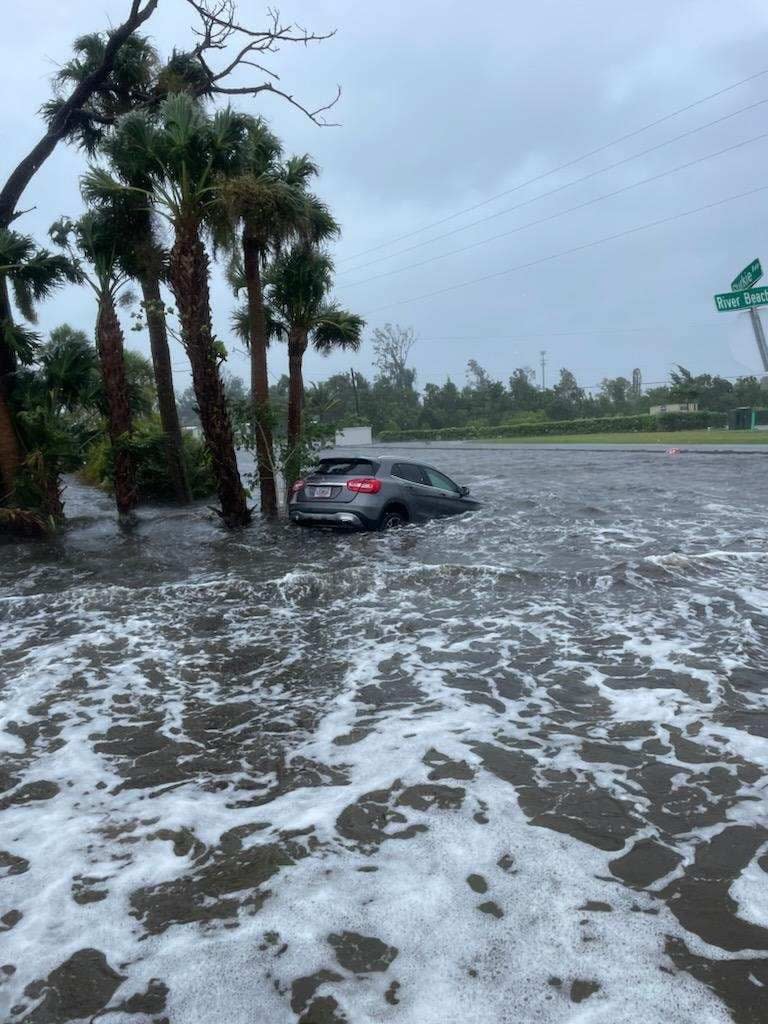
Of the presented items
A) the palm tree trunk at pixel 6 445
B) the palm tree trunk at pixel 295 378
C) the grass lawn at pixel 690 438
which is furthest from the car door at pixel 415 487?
the grass lawn at pixel 690 438

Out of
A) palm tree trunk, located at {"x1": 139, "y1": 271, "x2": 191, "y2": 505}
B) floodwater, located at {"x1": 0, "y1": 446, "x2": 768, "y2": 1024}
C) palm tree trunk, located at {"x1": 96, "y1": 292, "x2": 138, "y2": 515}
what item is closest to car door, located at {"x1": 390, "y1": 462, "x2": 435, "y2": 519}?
floodwater, located at {"x1": 0, "y1": 446, "x2": 768, "y2": 1024}

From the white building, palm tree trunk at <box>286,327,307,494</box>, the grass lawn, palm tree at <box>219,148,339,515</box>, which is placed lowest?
the grass lawn

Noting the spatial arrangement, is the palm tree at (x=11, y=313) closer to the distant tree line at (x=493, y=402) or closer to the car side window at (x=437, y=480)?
the car side window at (x=437, y=480)

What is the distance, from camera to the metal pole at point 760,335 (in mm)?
24344

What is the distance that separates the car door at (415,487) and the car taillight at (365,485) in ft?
1.73

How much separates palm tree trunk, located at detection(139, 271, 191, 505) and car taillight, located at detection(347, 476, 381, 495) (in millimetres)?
7837

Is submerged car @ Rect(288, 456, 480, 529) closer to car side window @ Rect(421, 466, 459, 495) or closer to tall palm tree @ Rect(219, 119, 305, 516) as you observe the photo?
car side window @ Rect(421, 466, 459, 495)

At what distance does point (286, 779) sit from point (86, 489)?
77.9ft

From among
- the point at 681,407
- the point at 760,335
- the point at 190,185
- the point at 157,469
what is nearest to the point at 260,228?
the point at 190,185

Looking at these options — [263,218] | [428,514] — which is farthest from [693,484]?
[263,218]

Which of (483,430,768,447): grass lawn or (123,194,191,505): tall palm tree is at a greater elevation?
(123,194,191,505): tall palm tree

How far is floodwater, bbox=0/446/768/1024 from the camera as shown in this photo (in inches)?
107

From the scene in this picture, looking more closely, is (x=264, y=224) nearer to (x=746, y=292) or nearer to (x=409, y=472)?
(x=409, y=472)

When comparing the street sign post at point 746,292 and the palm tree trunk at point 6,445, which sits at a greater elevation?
the street sign post at point 746,292
